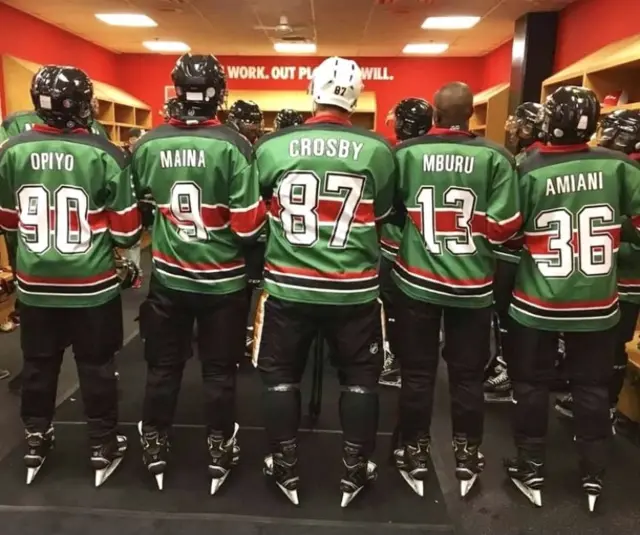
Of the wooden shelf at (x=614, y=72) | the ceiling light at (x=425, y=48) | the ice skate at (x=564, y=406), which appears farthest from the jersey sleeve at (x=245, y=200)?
the ceiling light at (x=425, y=48)

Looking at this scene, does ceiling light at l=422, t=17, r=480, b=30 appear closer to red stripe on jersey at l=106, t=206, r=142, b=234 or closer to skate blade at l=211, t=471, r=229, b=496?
red stripe on jersey at l=106, t=206, r=142, b=234

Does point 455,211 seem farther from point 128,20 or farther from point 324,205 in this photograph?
point 128,20

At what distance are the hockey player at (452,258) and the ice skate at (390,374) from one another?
3.60 ft

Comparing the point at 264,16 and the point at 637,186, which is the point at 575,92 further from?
the point at 264,16

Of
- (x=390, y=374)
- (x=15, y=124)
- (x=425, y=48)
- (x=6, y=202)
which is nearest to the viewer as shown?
(x=6, y=202)

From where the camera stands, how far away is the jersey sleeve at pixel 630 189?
220 centimetres

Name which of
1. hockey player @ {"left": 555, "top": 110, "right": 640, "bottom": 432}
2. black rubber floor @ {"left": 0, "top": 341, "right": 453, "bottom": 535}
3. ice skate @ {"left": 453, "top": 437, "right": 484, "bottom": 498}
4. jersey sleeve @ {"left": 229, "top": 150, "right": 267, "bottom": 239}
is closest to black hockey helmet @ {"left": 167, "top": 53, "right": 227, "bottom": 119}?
jersey sleeve @ {"left": 229, "top": 150, "right": 267, "bottom": 239}

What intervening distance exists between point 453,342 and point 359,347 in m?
0.40

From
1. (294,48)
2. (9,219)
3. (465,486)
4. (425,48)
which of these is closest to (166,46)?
(294,48)

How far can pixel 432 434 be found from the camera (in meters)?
3.00

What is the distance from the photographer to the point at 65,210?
86.7 inches

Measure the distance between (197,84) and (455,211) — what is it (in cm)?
104

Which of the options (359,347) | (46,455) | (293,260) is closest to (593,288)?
(359,347)

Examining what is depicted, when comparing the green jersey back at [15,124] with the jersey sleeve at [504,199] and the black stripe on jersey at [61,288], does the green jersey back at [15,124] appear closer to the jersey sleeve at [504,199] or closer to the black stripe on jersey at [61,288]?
the black stripe on jersey at [61,288]
